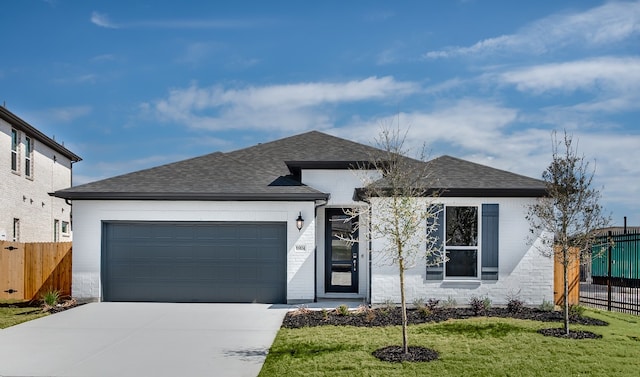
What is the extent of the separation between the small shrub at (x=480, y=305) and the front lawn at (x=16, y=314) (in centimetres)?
970

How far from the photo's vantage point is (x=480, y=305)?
12352 millimetres

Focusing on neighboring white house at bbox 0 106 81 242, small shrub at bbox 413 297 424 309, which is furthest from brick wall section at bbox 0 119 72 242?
small shrub at bbox 413 297 424 309

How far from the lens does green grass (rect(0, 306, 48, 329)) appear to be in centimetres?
1230

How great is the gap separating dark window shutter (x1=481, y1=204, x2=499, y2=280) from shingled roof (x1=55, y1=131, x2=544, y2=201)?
2.28 feet

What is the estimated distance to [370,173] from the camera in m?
15.5

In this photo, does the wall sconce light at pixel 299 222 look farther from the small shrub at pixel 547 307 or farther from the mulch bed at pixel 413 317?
the small shrub at pixel 547 307

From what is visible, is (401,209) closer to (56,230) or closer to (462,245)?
(462,245)

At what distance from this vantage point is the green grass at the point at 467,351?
8.02 meters

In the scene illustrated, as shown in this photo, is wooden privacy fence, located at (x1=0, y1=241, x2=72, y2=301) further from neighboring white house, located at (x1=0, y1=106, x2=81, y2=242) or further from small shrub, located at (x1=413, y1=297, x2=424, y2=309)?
small shrub, located at (x1=413, y1=297, x2=424, y2=309)

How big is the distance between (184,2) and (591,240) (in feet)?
33.2

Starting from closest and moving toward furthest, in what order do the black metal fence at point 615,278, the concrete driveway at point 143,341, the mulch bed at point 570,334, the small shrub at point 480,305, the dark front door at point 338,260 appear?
the concrete driveway at point 143,341
the mulch bed at point 570,334
the small shrub at point 480,305
the dark front door at point 338,260
the black metal fence at point 615,278

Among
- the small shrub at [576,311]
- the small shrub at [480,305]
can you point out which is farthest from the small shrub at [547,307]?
the small shrub at [480,305]

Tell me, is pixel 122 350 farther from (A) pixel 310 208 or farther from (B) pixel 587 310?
(B) pixel 587 310

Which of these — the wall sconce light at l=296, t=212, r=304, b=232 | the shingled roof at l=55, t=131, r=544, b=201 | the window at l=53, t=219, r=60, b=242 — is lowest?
the window at l=53, t=219, r=60, b=242
